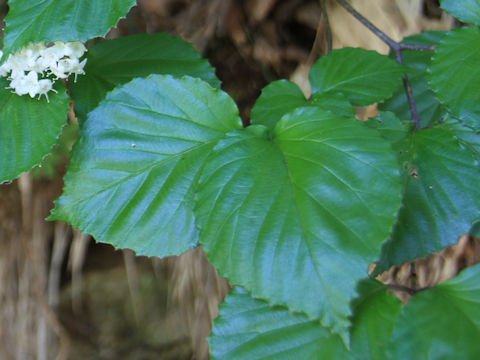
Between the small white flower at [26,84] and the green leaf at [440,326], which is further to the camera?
the small white flower at [26,84]

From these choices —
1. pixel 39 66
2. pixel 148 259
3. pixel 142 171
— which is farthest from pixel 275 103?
pixel 148 259

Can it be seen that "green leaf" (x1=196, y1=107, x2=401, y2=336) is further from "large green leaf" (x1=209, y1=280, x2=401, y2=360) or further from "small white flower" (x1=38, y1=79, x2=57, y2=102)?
"small white flower" (x1=38, y1=79, x2=57, y2=102)

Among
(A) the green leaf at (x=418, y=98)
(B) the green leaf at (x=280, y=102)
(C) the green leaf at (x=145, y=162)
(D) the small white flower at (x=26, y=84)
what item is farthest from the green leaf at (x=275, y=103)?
(D) the small white flower at (x=26, y=84)

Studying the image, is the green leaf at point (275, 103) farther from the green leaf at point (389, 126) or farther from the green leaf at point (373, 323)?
the green leaf at point (373, 323)

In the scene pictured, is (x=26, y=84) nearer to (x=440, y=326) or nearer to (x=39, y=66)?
(x=39, y=66)

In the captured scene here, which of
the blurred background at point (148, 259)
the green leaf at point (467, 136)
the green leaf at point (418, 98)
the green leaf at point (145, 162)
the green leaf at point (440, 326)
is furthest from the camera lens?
the blurred background at point (148, 259)

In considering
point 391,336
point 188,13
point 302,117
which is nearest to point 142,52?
point 302,117

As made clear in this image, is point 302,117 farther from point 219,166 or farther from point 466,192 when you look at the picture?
point 466,192
